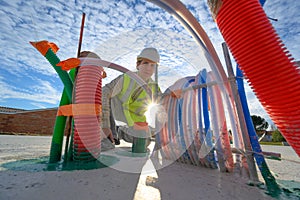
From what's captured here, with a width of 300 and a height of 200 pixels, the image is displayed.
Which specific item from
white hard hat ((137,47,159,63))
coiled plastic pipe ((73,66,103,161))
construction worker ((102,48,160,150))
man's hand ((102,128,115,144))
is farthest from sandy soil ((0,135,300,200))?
white hard hat ((137,47,159,63))

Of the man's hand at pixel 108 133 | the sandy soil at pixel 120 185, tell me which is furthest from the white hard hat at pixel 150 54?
the sandy soil at pixel 120 185

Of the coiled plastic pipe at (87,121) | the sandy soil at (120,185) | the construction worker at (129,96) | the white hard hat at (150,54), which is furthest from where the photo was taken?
the construction worker at (129,96)

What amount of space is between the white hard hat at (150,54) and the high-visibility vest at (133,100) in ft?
1.31

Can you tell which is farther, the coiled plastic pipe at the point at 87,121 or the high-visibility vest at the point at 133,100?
the high-visibility vest at the point at 133,100

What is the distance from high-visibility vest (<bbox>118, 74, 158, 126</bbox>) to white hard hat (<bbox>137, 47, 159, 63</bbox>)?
399 mm

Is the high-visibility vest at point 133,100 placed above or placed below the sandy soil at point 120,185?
above

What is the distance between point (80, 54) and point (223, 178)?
1.96 metres

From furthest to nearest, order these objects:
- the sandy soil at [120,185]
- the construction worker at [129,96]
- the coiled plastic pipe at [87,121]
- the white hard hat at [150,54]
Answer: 1. the construction worker at [129,96]
2. the white hard hat at [150,54]
3. the coiled plastic pipe at [87,121]
4. the sandy soil at [120,185]

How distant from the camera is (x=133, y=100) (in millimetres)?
2893

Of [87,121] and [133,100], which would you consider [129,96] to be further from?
[87,121]

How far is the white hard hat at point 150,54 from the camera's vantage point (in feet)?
8.74

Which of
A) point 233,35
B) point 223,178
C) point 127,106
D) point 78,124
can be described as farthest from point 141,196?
point 127,106

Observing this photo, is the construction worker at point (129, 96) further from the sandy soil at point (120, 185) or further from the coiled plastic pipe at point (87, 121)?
the sandy soil at point (120, 185)

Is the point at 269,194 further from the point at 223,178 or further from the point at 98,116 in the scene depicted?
the point at 98,116
